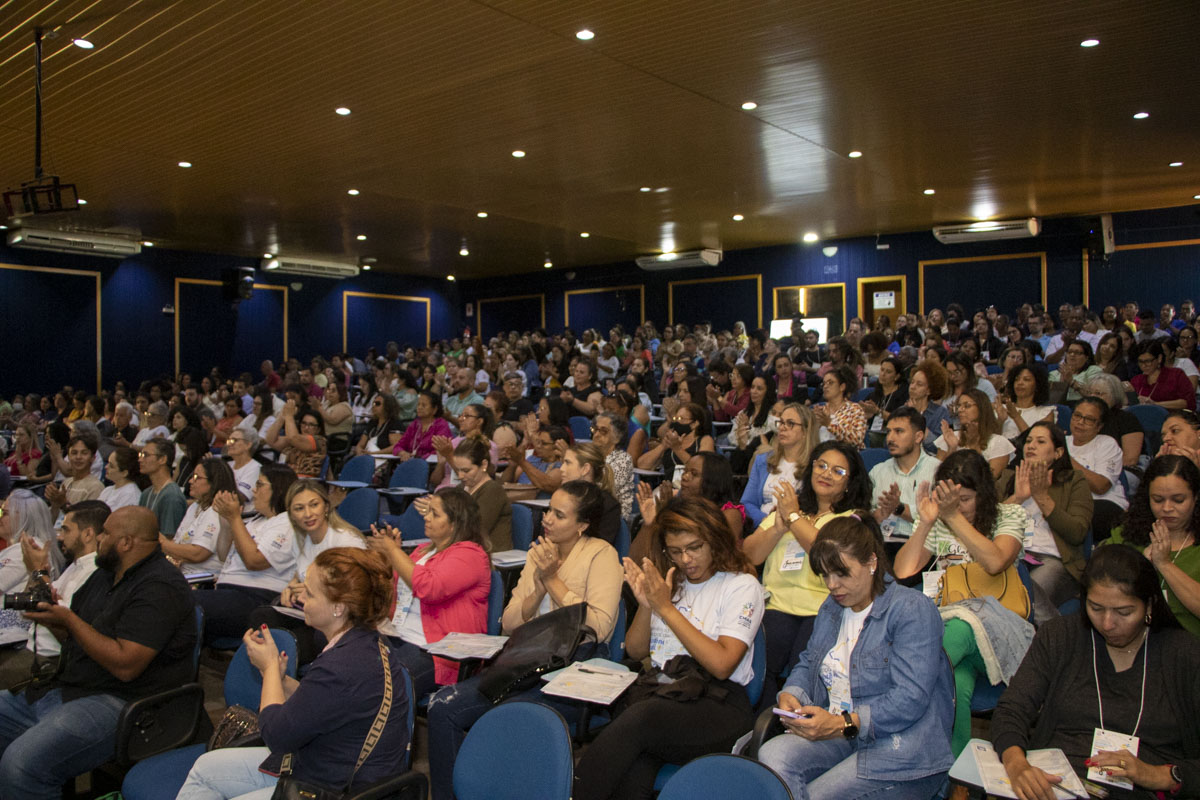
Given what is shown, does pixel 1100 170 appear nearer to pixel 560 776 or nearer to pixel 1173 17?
pixel 1173 17

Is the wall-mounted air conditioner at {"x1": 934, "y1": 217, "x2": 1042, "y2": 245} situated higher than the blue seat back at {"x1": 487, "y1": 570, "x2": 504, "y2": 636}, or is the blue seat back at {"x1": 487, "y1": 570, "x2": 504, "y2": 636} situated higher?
the wall-mounted air conditioner at {"x1": 934, "y1": 217, "x2": 1042, "y2": 245}

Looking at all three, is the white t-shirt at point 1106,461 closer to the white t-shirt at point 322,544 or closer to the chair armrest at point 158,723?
the white t-shirt at point 322,544

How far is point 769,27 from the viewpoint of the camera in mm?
5348

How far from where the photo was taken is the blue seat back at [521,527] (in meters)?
4.43

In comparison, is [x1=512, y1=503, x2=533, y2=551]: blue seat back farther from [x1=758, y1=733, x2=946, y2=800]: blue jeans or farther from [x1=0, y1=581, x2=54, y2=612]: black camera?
[x1=758, y1=733, x2=946, y2=800]: blue jeans

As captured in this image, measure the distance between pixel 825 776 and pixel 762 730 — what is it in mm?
192

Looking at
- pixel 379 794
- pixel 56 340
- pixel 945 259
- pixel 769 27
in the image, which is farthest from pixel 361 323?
pixel 379 794

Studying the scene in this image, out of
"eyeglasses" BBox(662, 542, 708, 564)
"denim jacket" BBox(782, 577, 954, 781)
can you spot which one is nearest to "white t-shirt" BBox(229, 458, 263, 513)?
"eyeglasses" BBox(662, 542, 708, 564)

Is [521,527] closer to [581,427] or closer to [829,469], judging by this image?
[829,469]

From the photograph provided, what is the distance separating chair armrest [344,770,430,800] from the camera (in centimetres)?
209

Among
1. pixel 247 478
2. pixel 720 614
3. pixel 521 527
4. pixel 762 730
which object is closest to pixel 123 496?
pixel 247 478

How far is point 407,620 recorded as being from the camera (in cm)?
337

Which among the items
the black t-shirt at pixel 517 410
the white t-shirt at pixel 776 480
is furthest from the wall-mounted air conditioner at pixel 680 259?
the white t-shirt at pixel 776 480

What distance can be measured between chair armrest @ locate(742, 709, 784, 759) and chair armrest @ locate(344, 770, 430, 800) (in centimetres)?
86
